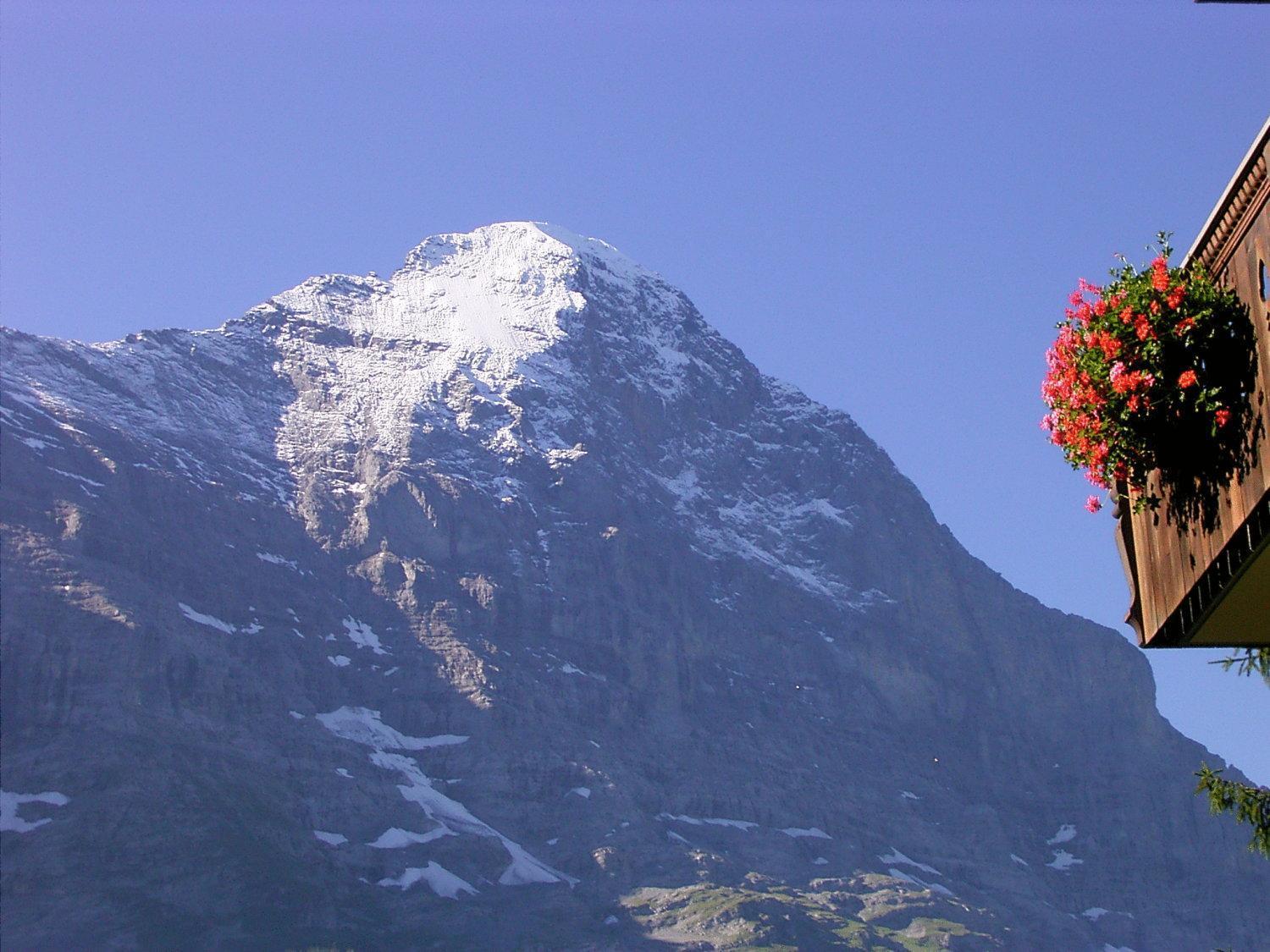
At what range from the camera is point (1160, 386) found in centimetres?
973

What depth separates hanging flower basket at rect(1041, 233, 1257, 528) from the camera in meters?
9.29

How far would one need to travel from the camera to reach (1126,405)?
32.8ft

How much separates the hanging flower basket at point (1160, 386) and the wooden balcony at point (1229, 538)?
14 centimetres

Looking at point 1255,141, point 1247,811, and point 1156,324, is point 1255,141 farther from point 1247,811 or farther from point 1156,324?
point 1247,811

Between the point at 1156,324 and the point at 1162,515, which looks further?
the point at 1162,515

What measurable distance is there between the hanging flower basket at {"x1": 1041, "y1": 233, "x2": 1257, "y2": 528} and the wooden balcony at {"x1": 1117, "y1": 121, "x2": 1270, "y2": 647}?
14 centimetres

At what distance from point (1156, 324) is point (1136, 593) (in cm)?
227

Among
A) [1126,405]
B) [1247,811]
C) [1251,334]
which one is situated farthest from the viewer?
[1247,811]

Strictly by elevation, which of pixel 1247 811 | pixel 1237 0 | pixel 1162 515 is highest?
pixel 1237 0

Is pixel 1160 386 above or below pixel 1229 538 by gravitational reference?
above

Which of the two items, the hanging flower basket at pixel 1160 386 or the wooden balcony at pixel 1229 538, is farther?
the hanging flower basket at pixel 1160 386

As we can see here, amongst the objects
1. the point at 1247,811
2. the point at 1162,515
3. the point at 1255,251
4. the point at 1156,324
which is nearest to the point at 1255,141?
the point at 1255,251

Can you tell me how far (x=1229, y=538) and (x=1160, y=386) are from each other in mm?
1094

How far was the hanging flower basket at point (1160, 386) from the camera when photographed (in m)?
9.29
